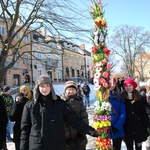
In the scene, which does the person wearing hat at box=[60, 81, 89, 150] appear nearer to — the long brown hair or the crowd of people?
the crowd of people

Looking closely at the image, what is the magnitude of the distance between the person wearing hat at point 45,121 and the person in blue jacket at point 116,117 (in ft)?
4.13

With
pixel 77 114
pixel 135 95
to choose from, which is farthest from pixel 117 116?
pixel 77 114

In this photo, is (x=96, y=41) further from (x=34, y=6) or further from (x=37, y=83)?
(x=34, y=6)

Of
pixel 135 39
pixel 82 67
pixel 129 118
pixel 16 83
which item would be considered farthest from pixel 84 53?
pixel 129 118

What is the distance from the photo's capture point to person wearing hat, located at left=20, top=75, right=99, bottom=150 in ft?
10.6

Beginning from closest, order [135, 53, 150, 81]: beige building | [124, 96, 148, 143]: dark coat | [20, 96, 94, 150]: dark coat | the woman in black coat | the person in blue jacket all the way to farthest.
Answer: [20, 96, 94, 150]: dark coat
the person in blue jacket
[124, 96, 148, 143]: dark coat
the woman in black coat
[135, 53, 150, 81]: beige building

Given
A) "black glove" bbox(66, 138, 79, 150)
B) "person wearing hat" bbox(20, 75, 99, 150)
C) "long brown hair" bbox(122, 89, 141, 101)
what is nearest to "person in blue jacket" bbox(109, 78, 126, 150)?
"long brown hair" bbox(122, 89, 141, 101)

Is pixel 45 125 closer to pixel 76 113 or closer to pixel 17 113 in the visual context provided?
pixel 76 113

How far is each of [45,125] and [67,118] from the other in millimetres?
348

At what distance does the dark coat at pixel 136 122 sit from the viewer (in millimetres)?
4668

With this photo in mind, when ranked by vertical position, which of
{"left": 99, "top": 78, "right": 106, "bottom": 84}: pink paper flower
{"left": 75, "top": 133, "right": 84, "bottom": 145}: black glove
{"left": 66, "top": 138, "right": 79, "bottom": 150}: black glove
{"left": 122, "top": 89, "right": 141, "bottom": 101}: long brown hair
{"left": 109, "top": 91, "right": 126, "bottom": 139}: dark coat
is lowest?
{"left": 66, "top": 138, "right": 79, "bottom": 150}: black glove

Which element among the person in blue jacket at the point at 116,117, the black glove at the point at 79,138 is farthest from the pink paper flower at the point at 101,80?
the black glove at the point at 79,138

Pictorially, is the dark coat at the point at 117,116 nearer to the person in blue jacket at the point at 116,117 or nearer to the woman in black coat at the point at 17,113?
the person in blue jacket at the point at 116,117

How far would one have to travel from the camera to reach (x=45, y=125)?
3244 millimetres
